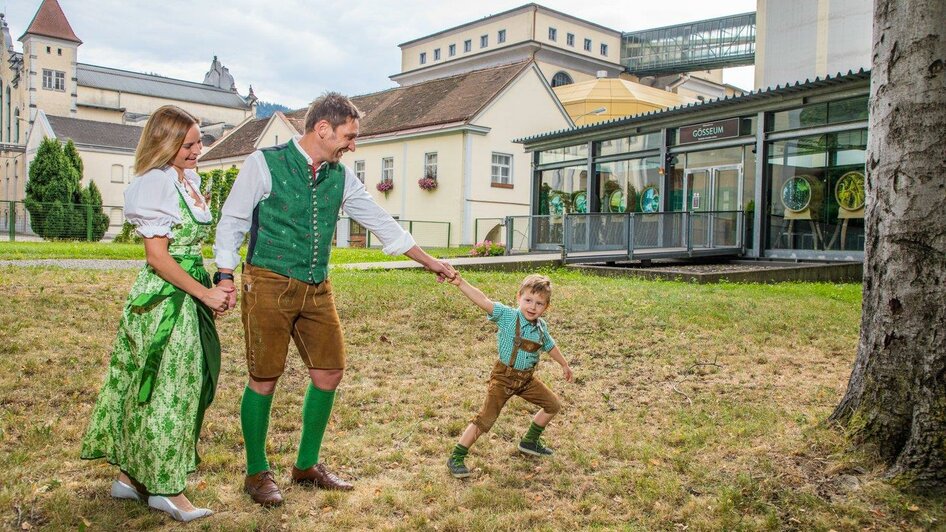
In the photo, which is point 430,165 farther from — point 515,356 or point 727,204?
point 515,356

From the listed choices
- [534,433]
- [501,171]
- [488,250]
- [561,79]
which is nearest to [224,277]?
[534,433]

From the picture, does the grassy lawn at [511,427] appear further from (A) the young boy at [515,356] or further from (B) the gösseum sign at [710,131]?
(B) the gösseum sign at [710,131]

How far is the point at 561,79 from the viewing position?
58.7 meters

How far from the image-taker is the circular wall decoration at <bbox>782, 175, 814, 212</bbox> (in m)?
18.3

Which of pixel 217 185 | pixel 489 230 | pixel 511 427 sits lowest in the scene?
pixel 511 427

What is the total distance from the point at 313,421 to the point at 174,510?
818 mm

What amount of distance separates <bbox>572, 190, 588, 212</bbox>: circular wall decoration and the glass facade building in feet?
0.11

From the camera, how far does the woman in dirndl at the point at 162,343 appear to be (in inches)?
142

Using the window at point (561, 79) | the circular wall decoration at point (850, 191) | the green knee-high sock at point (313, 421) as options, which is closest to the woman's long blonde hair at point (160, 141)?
the green knee-high sock at point (313, 421)

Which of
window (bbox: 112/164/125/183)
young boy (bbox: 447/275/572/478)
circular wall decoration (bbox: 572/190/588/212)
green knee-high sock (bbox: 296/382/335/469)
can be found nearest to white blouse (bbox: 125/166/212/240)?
green knee-high sock (bbox: 296/382/335/469)

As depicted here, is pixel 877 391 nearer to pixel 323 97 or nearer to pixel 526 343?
pixel 526 343

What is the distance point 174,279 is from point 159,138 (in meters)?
0.71

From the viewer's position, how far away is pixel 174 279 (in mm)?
3602

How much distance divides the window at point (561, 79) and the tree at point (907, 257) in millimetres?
55244
